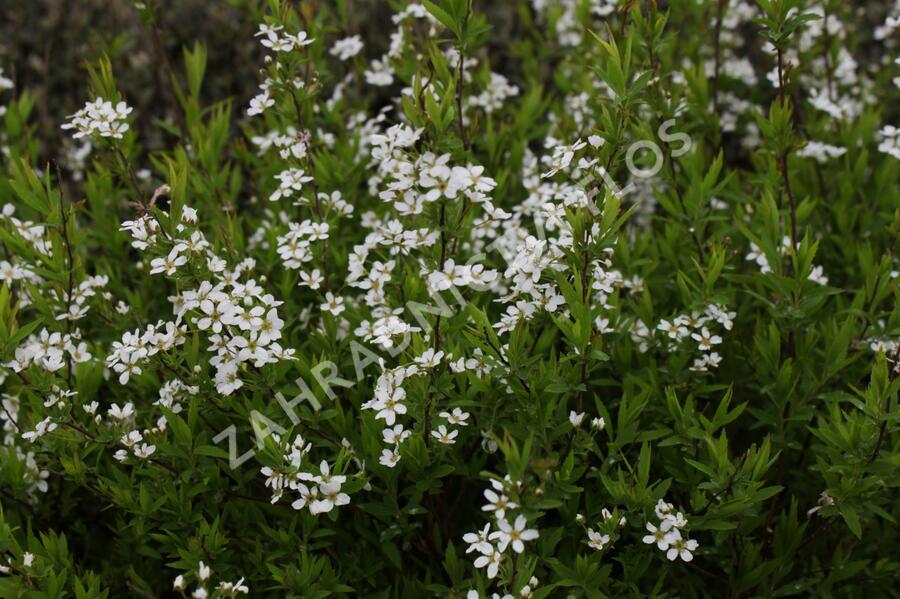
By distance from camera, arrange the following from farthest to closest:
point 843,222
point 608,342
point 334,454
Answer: point 843,222, point 608,342, point 334,454

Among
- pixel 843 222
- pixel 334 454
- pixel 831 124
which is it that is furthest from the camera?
pixel 831 124

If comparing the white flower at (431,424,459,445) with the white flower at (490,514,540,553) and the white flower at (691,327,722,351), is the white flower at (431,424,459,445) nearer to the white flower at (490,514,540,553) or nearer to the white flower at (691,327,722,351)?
the white flower at (490,514,540,553)

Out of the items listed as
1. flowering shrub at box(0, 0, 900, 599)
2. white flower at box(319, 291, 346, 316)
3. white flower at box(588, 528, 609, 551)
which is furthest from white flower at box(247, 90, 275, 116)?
white flower at box(588, 528, 609, 551)

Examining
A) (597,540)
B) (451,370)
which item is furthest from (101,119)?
(597,540)

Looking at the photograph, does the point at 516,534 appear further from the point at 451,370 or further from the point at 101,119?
the point at 101,119

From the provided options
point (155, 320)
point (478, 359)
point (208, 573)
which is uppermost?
point (478, 359)

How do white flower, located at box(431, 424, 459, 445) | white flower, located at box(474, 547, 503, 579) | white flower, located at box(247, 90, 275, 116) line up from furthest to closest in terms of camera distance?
white flower, located at box(247, 90, 275, 116) < white flower, located at box(431, 424, 459, 445) < white flower, located at box(474, 547, 503, 579)

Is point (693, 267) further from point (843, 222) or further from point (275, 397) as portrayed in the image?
point (275, 397)

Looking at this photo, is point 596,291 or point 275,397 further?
point 596,291

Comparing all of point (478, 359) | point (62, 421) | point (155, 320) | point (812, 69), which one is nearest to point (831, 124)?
point (812, 69)
